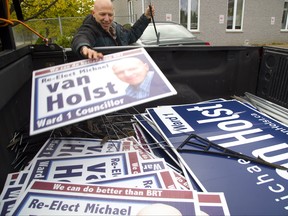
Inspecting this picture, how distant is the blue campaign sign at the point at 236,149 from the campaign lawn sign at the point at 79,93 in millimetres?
315

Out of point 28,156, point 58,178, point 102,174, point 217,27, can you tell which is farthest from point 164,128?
point 217,27

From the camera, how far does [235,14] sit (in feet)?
37.4

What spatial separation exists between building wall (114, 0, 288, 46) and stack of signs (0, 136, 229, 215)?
10134mm

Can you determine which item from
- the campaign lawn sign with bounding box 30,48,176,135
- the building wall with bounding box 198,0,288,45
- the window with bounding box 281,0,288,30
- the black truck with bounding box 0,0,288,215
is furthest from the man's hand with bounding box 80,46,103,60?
the window with bounding box 281,0,288,30

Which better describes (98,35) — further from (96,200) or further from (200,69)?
(96,200)

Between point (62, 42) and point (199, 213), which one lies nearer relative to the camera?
point (199, 213)

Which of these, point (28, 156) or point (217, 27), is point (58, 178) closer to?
point (28, 156)

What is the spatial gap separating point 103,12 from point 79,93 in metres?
0.76

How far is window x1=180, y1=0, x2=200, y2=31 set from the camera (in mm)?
10672

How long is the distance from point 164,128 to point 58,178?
58 cm

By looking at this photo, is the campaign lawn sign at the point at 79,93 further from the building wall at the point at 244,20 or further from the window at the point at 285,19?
the window at the point at 285,19

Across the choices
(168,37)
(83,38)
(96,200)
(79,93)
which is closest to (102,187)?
(96,200)

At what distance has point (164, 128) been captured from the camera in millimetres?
1261

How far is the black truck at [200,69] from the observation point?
1.29 m
